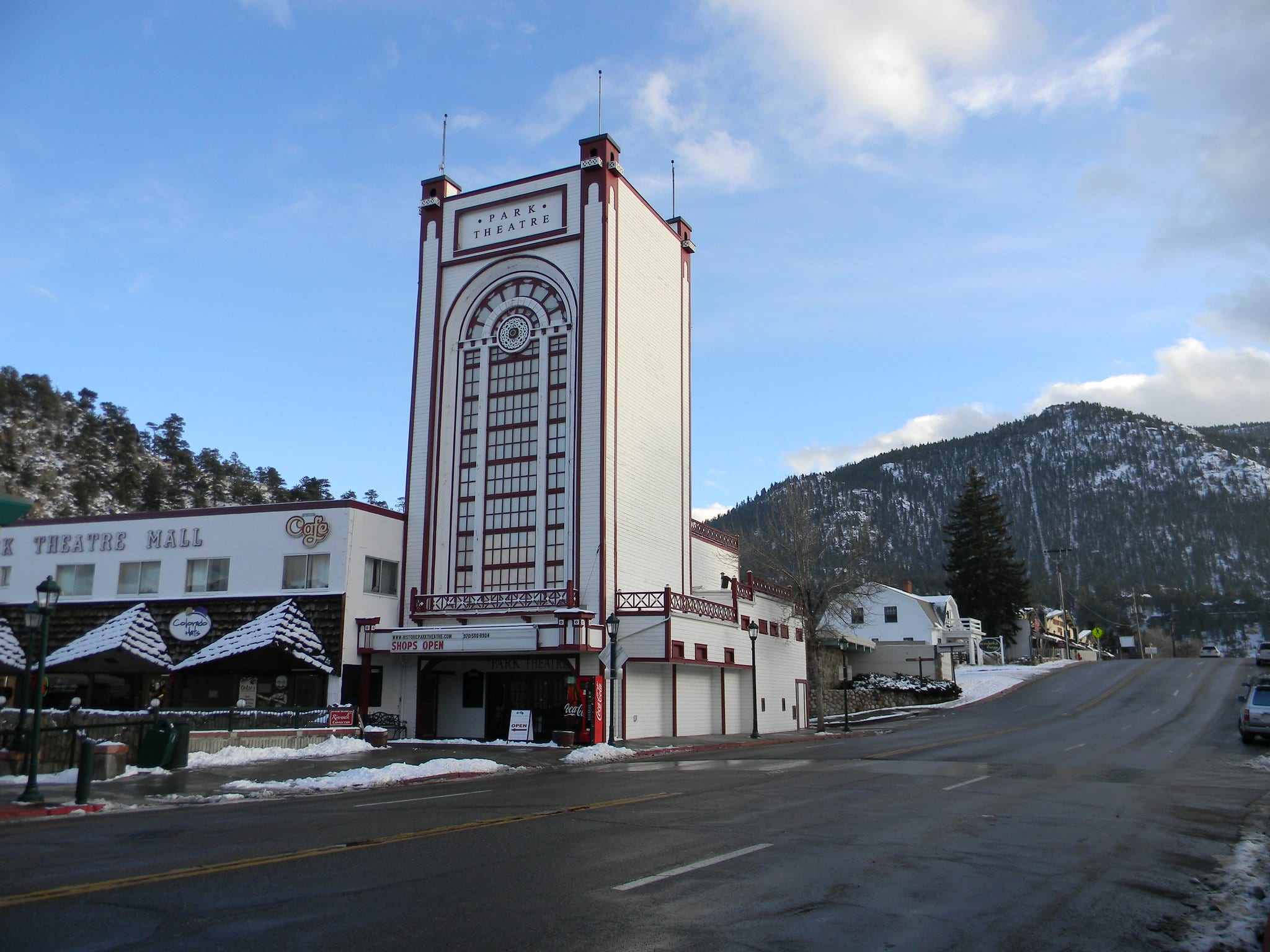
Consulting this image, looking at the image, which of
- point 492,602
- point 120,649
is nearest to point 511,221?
point 492,602

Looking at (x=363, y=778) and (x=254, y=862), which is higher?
(x=254, y=862)

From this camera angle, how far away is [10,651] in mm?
38344

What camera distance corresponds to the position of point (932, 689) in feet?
195

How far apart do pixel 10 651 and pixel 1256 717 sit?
149 ft

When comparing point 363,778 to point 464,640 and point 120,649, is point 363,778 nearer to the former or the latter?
point 464,640

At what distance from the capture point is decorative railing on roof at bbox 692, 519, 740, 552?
155ft

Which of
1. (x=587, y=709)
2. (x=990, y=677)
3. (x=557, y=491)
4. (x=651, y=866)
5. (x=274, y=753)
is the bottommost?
(x=274, y=753)

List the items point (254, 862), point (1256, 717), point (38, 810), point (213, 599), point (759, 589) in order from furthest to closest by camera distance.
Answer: point (759, 589) → point (213, 599) → point (1256, 717) → point (38, 810) → point (254, 862)

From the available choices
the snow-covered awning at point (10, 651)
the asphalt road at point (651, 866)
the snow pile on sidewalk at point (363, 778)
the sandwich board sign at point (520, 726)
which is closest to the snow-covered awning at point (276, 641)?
the sandwich board sign at point (520, 726)

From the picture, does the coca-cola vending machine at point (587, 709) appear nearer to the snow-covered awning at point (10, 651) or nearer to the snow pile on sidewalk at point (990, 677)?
the snow-covered awning at point (10, 651)

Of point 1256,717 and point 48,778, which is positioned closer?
point 48,778

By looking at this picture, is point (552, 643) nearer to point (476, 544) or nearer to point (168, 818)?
point (476, 544)

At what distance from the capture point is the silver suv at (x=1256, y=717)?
31.2 metres

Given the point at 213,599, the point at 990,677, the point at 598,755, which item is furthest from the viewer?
the point at 990,677
